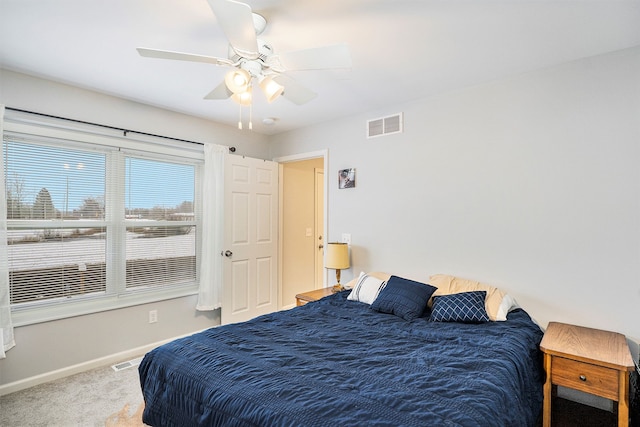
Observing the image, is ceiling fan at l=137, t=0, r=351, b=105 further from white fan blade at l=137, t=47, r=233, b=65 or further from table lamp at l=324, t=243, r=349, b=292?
table lamp at l=324, t=243, r=349, b=292

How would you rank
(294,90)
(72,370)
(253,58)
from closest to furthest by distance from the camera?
(253,58) → (294,90) → (72,370)

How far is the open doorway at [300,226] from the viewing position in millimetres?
4504

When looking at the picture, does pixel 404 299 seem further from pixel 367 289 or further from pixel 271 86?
pixel 271 86

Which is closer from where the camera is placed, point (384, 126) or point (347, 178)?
point (384, 126)

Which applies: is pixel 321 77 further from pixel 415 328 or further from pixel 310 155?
pixel 415 328

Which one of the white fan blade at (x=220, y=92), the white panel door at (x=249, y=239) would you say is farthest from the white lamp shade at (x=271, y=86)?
the white panel door at (x=249, y=239)

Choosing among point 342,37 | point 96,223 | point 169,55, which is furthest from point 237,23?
point 96,223

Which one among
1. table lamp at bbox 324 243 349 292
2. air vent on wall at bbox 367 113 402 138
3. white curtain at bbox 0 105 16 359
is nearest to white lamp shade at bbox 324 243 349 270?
table lamp at bbox 324 243 349 292

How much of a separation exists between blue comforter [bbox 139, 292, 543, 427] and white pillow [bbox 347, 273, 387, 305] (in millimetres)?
466

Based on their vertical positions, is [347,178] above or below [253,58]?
below

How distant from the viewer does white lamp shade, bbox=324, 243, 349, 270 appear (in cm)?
343

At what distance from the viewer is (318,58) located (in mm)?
1801

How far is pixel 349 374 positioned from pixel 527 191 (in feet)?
6.53

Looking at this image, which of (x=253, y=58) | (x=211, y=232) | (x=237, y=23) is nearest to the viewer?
(x=237, y=23)
